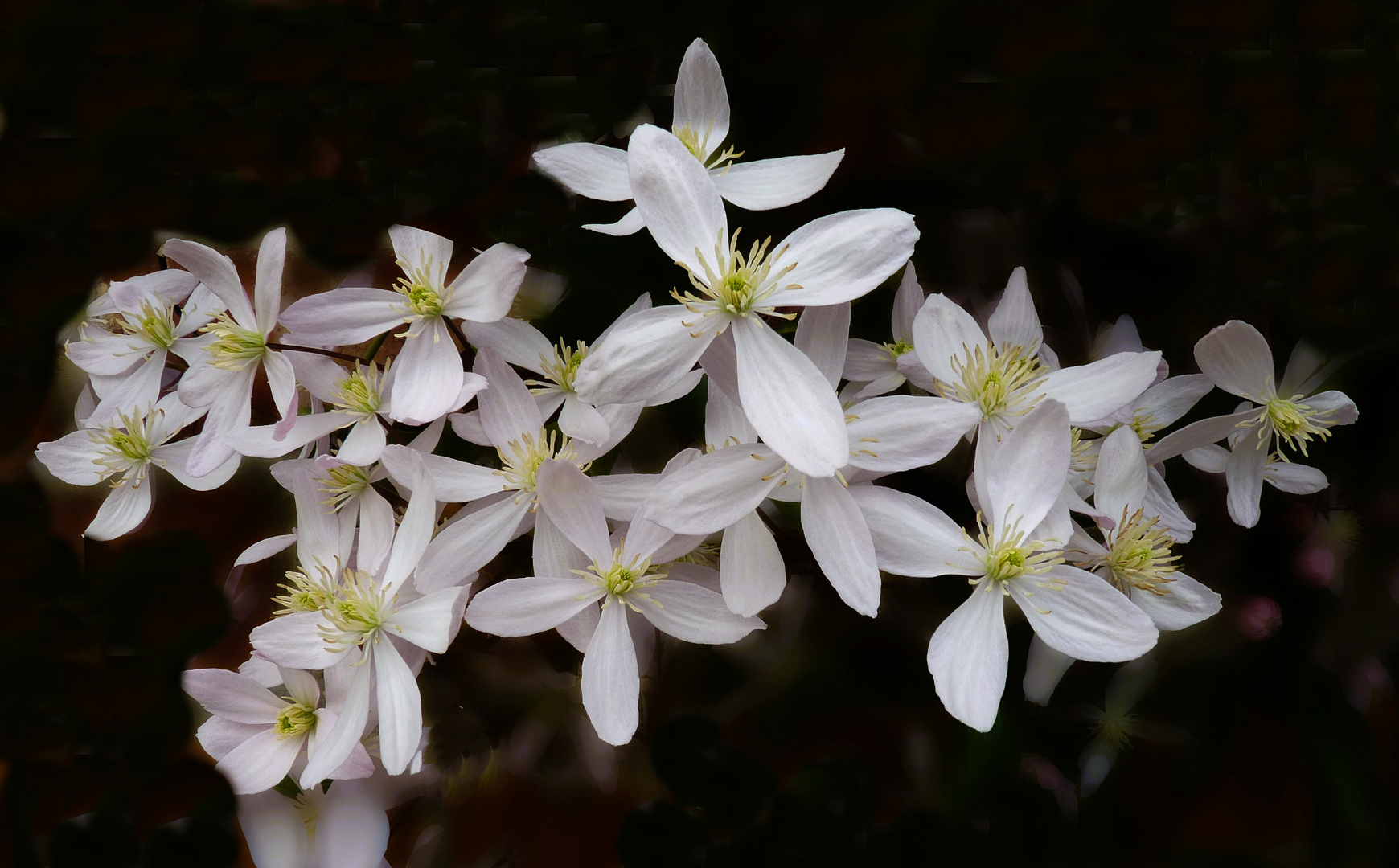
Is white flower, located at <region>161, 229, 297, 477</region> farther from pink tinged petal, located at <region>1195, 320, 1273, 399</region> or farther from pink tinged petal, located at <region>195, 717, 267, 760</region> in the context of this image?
pink tinged petal, located at <region>1195, 320, 1273, 399</region>

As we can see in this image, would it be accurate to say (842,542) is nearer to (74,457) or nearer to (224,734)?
(224,734)

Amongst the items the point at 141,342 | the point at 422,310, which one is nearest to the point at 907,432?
the point at 422,310

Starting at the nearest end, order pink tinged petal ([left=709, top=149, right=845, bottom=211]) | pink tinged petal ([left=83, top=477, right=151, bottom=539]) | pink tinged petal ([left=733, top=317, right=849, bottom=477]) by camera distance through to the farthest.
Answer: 1. pink tinged petal ([left=733, top=317, right=849, bottom=477])
2. pink tinged petal ([left=709, top=149, right=845, bottom=211])
3. pink tinged petal ([left=83, top=477, right=151, bottom=539])

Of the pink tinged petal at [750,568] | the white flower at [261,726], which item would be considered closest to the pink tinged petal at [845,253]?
the pink tinged petal at [750,568]

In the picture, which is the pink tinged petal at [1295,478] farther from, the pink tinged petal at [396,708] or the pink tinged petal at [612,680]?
the pink tinged petal at [396,708]

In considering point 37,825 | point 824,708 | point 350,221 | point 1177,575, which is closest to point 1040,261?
point 1177,575

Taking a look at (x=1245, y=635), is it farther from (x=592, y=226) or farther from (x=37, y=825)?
(x=37, y=825)

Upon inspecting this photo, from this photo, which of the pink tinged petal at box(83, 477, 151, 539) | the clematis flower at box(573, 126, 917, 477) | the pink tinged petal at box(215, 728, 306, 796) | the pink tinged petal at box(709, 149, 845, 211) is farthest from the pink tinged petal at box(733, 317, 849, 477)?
the pink tinged petal at box(83, 477, 151, 539)
